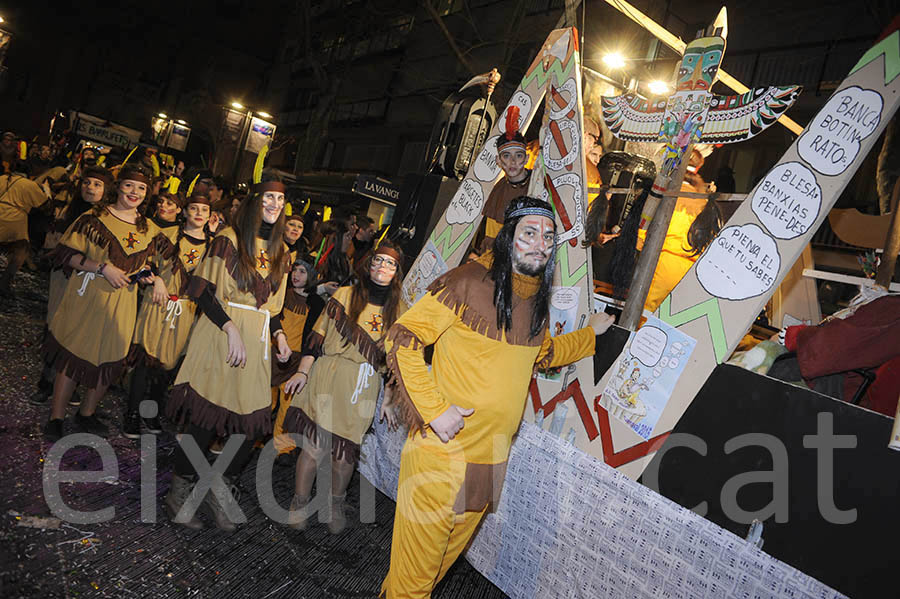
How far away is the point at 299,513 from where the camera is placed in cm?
350

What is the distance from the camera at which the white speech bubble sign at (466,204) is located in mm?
4520

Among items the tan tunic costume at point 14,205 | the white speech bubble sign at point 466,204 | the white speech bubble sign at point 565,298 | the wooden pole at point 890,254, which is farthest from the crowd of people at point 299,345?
the tan tunic costume at point 14,205

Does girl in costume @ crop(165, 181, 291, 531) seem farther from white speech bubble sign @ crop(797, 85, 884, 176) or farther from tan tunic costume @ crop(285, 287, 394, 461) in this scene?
white speech bubble sign @ crop(797, 85, 884, 176)

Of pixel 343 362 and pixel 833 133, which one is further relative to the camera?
pixel 343 362

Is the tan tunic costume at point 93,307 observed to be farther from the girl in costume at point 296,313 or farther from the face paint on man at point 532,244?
the face paint on man at point 532,244

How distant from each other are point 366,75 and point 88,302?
21997 millimetres

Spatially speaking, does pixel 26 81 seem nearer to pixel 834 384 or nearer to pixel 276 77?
pixel 276 77

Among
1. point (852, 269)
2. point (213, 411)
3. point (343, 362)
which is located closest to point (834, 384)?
point (343, 362)

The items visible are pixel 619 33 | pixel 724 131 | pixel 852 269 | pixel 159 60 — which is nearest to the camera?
pixel 724 131

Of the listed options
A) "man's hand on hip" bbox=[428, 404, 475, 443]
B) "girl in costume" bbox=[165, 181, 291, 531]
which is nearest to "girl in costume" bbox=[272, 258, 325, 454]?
"girl in costume" bbox=[165, 181, 291, 531]

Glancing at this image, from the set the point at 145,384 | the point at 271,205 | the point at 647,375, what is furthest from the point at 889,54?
the point at 145,384

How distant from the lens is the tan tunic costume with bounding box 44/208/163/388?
3.78 meters

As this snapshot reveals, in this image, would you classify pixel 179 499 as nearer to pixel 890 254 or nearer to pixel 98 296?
pixel 98 296

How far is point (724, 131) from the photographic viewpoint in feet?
10.1
